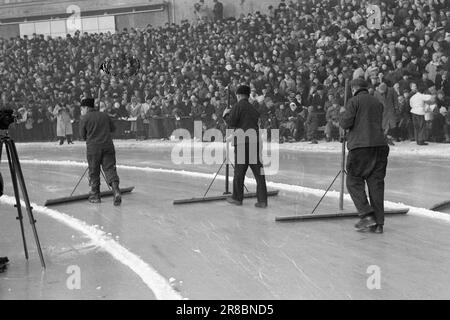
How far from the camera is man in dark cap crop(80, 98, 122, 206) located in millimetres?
10281

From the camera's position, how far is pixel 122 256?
264 inches

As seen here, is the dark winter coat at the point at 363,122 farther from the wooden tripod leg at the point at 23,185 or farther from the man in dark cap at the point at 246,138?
the wooden tripod leg at the point at 23,185

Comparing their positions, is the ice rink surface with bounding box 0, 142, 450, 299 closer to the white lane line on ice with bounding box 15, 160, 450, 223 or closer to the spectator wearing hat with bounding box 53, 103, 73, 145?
the white lane line on ice with bounding box 15, 160, 450, 223

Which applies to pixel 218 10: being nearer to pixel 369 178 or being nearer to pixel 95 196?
pixel 95 196

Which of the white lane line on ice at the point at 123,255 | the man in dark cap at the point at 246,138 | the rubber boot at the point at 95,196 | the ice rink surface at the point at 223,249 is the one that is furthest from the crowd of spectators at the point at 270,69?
the white lane line on ice at the point at 123,255

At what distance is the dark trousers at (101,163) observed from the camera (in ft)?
33.7

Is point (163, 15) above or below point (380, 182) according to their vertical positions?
above

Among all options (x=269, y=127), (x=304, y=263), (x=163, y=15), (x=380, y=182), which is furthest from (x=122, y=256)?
(x=163, y=15)

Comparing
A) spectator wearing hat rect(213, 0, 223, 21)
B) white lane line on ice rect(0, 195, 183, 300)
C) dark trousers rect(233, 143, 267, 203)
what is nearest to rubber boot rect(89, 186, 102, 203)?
white lane line on ice rect(0, 195, 183, 300)

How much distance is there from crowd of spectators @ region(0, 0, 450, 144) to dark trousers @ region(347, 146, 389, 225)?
7293 millimetres

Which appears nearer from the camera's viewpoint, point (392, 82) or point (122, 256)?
point (122, 256)
